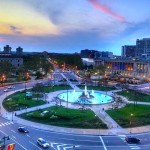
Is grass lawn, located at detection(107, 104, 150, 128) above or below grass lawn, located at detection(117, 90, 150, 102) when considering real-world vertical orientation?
below

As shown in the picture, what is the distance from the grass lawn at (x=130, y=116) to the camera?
6919 centimetres

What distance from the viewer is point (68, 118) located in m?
71.3

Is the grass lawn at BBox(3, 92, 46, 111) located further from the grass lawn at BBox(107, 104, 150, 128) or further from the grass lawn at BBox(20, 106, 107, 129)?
the grass lawn at BBox(107, 104, 150, 128)

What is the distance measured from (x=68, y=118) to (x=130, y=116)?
1669cm

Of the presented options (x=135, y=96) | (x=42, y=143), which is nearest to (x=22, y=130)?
(x=42, y=143)

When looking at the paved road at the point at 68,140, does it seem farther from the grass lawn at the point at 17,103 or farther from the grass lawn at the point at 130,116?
the grass lawn at the point at 17,103

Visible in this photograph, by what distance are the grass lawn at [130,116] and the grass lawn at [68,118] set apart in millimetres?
5210

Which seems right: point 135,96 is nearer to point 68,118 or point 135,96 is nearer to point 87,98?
point 87,98

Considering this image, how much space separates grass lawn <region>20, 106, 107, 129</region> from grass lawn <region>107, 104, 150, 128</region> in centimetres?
521

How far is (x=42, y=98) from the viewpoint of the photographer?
97.4m

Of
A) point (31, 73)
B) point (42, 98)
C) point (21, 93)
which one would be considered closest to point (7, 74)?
point (31, 73)

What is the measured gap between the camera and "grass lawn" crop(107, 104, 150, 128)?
69188mm

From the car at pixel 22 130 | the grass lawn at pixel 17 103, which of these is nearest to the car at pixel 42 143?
the car at pixel 22 130

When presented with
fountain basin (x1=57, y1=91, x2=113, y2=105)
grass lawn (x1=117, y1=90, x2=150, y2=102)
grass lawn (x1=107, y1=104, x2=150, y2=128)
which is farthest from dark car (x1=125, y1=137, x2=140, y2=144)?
grass lawn (x1=117, y1=90, x2=150, y2=102)
